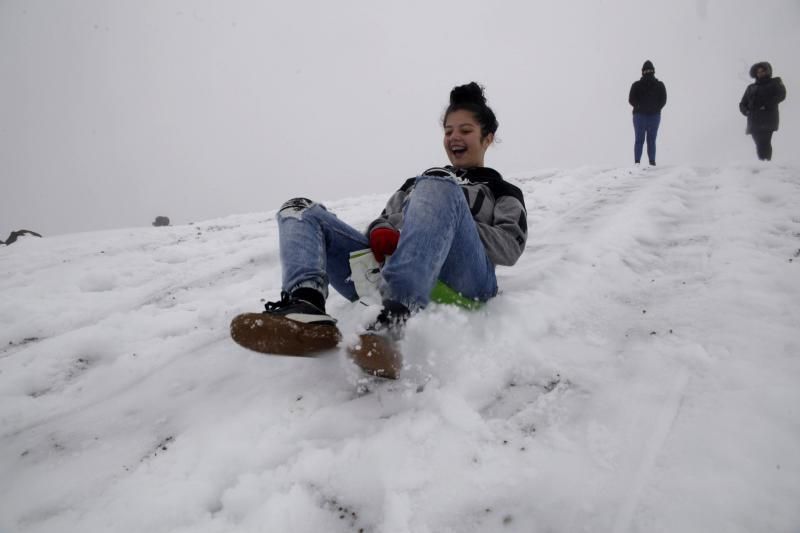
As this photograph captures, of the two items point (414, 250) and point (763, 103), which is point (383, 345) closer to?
point (414, 250)

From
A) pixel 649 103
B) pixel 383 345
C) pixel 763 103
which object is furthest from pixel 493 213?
pixel 763 103

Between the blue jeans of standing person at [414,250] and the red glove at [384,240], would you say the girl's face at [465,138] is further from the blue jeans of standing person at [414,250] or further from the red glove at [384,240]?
the red glove at [384,240]

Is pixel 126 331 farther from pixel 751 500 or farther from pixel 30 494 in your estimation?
pixel 751 500

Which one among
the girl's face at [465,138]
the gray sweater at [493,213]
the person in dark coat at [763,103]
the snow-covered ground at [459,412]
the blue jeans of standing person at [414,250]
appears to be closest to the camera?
the snow-covered ground at [459,412]

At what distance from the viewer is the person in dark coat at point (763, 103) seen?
6.49 m

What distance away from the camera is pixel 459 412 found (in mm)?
1319

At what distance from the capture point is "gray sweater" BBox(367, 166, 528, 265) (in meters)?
1.82

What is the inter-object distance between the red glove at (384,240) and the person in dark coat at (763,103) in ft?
26.5

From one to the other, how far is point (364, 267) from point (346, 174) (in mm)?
98797

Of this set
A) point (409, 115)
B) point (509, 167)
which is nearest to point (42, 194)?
point (409, 115)

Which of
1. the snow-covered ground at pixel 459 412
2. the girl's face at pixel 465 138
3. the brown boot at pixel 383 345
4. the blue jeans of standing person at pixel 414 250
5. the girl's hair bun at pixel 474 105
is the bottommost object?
the snow-covered ground at pixel 459 412

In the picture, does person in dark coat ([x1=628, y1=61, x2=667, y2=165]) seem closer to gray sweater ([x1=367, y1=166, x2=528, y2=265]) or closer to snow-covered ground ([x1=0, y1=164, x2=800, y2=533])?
snow-covered ground ([x1=0, y1=164, x2=800, y2=533])

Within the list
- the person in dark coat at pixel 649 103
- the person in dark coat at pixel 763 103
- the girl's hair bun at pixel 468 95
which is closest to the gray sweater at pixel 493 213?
the girl's hair bun at pixel 468 95

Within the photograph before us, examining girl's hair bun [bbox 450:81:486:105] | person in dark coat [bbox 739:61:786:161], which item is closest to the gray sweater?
girl's hair bun [bbox 450:81:486:105]
